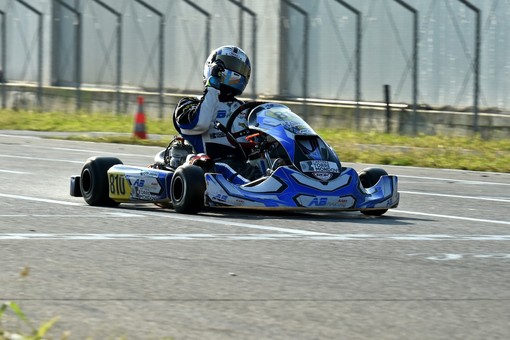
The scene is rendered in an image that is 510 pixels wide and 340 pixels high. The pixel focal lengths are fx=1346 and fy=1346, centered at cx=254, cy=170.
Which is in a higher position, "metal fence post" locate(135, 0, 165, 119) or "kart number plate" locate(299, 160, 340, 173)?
"metal fence post" locate(135, 0, 165, 119)

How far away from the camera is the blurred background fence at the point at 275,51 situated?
69.1ft

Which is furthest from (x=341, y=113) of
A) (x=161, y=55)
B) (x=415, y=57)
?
(x=161, y=55)

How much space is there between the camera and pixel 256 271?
24.5 feet

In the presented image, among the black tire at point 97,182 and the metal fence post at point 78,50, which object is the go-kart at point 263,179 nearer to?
the black tire at point 97,182

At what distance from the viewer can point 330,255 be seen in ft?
26.8

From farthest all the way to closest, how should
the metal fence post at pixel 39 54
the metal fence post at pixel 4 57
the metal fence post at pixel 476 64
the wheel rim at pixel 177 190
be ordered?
1. the metal fence post at pixel 4 57
2. the metal fence post at pixel 39 54
3. the metal fence post at pixel 476 64
4. the wheel rim at pixel 177 190

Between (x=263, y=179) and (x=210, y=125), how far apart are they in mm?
935

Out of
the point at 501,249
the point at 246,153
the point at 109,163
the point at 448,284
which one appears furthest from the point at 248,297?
the point at 109,163

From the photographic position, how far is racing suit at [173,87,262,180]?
10852 mm

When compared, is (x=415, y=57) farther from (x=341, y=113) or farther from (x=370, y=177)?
(x=370, y=177)

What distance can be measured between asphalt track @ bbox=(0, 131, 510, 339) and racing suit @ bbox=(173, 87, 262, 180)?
53 cm

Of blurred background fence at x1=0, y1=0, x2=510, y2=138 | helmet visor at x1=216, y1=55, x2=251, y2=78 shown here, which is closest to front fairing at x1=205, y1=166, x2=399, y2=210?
helmet visor at x1=216, y1=55, x2=251, y2=78

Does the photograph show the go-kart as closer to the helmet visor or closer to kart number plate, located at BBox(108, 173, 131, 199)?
kart number plate, located at BBox(108, 173, 131, 199)

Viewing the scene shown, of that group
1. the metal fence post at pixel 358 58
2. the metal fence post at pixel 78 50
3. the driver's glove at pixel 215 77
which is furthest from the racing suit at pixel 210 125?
the metal fence post at pixel 78 50
